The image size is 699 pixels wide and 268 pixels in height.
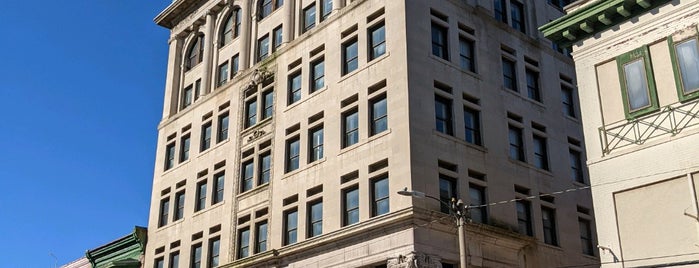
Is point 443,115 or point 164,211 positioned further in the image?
point 164,211

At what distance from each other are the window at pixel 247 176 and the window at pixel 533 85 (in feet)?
51.8

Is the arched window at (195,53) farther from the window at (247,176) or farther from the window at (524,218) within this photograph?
the window at (524,218)

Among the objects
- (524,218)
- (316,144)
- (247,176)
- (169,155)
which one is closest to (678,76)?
(524,218)

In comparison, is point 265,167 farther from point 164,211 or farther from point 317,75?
point 164,211

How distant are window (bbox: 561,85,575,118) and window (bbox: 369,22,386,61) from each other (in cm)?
1246

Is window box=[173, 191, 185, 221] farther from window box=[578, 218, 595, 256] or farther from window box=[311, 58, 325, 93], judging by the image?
window box=[578, 218, 595, 256]

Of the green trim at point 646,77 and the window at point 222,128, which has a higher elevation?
the window at point 222,128

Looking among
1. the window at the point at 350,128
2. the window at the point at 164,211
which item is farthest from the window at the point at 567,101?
the window at the point at 164,211

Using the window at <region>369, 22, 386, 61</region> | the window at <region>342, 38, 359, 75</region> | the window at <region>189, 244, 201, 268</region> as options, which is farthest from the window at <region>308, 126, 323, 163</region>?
the window at <region>189, 244, 201, 268</region>

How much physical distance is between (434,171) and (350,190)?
4.33 metres

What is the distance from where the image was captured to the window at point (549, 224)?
3691 centimetres

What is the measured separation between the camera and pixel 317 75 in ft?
129

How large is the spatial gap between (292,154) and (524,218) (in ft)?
40.1

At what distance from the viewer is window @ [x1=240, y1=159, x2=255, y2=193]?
137 ft
